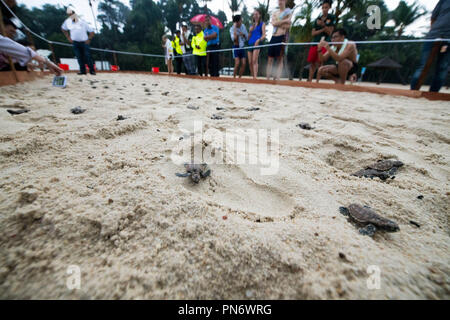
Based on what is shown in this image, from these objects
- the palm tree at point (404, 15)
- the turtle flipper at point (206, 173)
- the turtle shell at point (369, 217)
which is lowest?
the turtle shell at point (369, 217)

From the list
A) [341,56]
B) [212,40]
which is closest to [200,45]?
[212,40]

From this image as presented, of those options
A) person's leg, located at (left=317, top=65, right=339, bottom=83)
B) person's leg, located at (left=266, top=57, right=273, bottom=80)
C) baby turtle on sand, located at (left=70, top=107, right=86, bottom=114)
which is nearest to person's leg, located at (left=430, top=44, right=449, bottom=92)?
person's leg, located at (left=317, top=65, right=339, bottom=83)

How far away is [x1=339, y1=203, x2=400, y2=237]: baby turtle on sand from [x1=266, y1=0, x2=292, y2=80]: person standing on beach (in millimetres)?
4693

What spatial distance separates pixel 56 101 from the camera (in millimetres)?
2053

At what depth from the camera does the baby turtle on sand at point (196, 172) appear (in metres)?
0.91

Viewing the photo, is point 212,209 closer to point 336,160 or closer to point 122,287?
point 122,287

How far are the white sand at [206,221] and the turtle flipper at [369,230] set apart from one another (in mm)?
30

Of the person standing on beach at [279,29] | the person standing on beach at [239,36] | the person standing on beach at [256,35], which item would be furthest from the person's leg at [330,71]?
the person standing on beach at [239,36]

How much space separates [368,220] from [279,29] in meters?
5.28

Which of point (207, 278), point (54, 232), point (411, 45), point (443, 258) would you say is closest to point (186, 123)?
point (54, 232)

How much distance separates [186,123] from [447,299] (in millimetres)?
1534

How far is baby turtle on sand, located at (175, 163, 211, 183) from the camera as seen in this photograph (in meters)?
0.91

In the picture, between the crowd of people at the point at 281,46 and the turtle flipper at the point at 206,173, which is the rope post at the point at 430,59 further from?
the turtle flipper at the point at 206,173

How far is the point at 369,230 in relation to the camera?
2.20 ft
